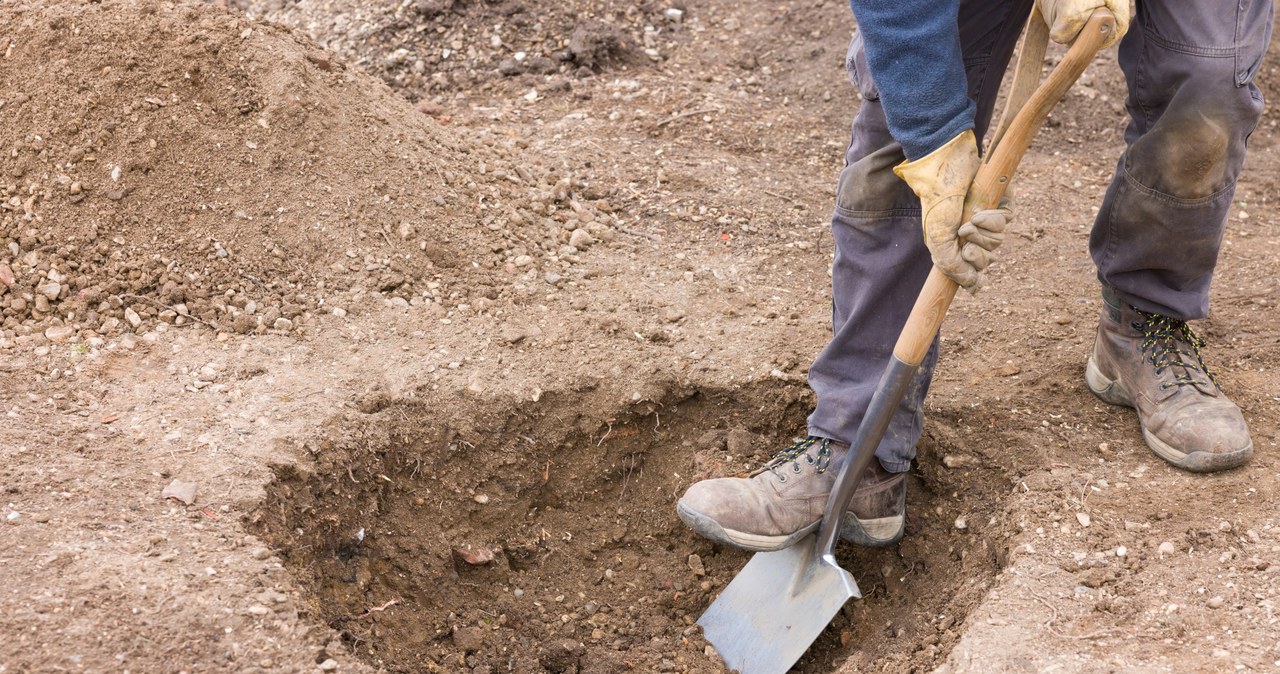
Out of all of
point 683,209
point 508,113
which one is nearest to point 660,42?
point 508,113

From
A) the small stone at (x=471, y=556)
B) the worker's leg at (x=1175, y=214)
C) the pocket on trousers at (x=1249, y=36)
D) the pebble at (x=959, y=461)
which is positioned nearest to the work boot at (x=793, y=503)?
the pebble at (x=959, y=461)

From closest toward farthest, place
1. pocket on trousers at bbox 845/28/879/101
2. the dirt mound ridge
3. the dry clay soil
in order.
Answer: the dry clay soil → pocket on trousers at bbox 845/28/879/101 → the dirt mound ridge

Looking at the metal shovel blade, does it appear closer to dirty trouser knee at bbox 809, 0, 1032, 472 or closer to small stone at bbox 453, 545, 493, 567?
dirty trouser knee at bbox 809, 0, 1032, 472

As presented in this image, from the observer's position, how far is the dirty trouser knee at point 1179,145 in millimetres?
2451

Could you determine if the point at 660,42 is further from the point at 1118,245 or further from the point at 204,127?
the point at 1118,245

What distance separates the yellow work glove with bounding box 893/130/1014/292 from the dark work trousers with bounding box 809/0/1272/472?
23 centimetres

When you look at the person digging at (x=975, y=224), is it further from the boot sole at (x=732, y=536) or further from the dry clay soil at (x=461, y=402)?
the dry clay soil at (x=461, y=402)

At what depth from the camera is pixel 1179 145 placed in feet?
8.43

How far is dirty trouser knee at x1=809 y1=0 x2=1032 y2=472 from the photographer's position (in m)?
2.52

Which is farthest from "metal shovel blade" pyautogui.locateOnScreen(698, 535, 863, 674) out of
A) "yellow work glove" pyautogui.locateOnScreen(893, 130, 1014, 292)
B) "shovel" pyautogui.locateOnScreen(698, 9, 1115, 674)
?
Answer: "yellow work glove" pyautogui.locateOnScreen(893, 130, 1014, 292)

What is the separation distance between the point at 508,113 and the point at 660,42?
1.17 meters

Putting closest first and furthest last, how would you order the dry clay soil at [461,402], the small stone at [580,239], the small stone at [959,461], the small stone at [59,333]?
the dry clay soil at [461,402], the small stone at [959,461], the small stone at [59,333], the small stone at [580,239]

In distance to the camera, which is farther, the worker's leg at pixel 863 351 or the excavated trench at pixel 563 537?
the excavated trench at pixel 563 537

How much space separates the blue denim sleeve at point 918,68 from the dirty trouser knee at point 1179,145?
612mm
